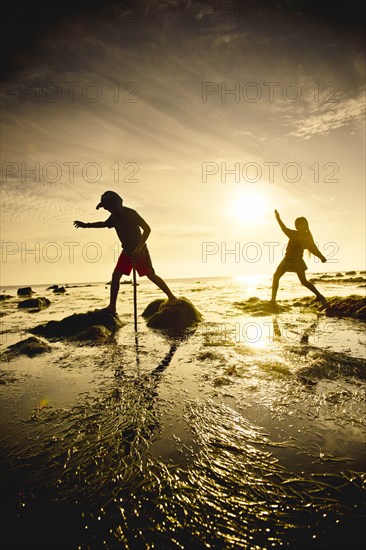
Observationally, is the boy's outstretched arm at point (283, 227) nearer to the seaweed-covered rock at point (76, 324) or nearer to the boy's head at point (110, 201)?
the boy's head at point (110, 201)

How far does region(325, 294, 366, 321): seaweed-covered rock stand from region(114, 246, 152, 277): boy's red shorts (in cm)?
527

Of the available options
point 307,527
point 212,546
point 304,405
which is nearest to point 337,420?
point 304,405

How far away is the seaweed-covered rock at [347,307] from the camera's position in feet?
24.3

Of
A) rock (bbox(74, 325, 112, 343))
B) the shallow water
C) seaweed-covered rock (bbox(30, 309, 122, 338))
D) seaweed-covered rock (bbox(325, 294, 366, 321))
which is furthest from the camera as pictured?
seaweed-covered rock (bbox(325, 294, 366, 321))

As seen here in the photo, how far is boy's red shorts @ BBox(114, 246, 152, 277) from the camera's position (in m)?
7.15

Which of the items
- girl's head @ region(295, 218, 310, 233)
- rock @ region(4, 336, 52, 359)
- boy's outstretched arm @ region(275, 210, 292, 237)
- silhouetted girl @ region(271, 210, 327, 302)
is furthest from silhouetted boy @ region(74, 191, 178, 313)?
girl's head @ region(295, 218, 310, 233)

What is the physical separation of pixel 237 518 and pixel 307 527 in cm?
32

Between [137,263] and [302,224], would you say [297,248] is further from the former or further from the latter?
[137,263]

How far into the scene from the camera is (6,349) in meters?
4.92

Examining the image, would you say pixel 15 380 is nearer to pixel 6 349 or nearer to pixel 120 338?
pixel 6 349

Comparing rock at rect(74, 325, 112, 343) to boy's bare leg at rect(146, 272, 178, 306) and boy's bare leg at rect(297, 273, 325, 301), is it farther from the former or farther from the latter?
boy's bare leg at rect(297, 273, 325, 301)

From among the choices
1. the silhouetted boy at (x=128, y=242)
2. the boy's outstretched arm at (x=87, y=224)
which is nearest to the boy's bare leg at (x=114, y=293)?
the silhouetted boy at (x=128, y=242)

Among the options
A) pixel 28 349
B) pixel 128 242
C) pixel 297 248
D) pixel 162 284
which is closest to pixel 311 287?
pixel 297 248

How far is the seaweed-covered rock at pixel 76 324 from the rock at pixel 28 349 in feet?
4.12
